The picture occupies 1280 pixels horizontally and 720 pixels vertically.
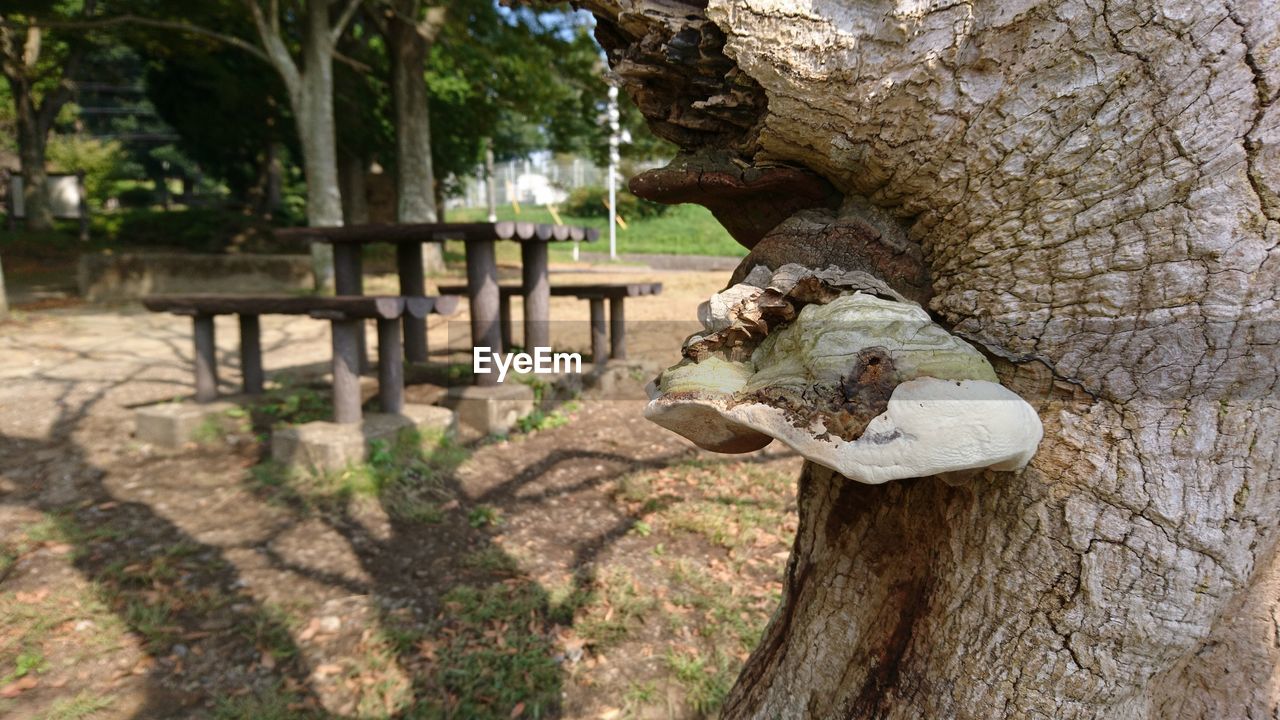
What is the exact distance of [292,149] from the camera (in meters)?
18.0

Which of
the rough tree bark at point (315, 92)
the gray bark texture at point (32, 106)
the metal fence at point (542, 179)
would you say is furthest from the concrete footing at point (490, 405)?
the metal fence at point (542, 179)

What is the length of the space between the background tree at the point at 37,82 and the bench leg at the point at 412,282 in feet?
46.2

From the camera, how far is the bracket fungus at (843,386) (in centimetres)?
84

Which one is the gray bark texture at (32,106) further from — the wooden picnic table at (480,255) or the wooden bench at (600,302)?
the wooden bench at (600,302)

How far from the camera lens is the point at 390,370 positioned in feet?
15.9

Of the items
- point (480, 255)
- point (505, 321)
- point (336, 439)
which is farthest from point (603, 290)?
point (336, 439)

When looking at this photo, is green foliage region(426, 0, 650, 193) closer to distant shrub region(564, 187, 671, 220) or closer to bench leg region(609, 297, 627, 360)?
bench leg region(609, 297, 627, 360)

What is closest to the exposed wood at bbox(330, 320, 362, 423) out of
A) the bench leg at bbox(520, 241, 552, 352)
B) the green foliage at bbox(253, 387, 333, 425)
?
the green foliage at bbox(253, 387, 333, 425)

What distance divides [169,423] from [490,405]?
6.66ft

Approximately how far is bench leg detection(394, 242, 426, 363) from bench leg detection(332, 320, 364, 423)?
1660 millimetres

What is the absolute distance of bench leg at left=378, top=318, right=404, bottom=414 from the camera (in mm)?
4793

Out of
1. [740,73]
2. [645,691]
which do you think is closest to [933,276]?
[740,73]

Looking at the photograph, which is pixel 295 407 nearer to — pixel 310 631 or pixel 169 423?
pixel 169 423

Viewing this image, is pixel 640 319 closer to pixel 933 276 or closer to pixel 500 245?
pixel 933 276
